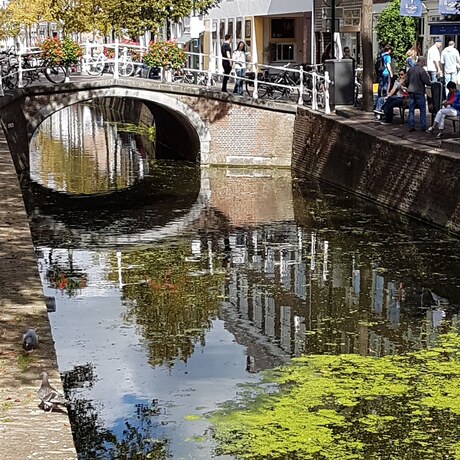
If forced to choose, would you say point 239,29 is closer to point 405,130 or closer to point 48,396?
point 405,130

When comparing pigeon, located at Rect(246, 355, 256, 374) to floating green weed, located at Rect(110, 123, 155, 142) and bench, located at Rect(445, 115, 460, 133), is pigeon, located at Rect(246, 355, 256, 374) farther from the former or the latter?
floating green weed, located at Rect(110, 123, 155, 142)

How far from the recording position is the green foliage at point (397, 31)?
34469 millimetres

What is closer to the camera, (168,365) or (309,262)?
(168,365)

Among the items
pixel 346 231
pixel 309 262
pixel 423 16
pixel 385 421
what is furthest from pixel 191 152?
pixel 385 421

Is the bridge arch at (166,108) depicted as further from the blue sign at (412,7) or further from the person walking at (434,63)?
the person walking at (434,63)

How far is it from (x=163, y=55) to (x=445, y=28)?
7.59 m

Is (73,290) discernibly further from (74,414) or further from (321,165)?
(321,165)

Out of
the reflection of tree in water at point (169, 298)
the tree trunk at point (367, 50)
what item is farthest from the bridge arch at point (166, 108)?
the reflection of tree in water at point (169, 298)

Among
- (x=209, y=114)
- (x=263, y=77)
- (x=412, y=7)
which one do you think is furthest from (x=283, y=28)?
(x=412, y=7)

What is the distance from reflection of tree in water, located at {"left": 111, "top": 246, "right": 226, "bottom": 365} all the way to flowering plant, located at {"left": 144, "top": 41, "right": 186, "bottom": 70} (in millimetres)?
13608

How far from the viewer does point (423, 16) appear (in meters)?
35.8

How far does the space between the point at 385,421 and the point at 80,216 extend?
46.7 feet

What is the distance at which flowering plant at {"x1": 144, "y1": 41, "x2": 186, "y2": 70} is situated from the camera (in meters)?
33.6

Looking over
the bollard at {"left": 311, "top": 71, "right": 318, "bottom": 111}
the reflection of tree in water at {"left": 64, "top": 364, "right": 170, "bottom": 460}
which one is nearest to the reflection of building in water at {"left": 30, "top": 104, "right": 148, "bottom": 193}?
the bollard at {"left": 311, "top": 71, "right": 318, "bottom": 111}
